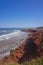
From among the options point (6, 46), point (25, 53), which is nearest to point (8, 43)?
point (6, 46)

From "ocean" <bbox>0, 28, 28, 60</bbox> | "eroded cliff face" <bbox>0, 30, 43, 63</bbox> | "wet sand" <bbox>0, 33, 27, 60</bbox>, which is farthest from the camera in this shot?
"ocean" <bbox>0, 28, 28, 60</bbox>

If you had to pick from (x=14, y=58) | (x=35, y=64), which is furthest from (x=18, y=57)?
(x=35, y=64)

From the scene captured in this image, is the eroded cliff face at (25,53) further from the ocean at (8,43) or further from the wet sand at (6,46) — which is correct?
the ocean at (8,43)

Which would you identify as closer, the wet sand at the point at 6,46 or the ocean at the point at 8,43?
the wet sand at the point at 6,46

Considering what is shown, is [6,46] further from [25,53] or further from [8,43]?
[25,53]

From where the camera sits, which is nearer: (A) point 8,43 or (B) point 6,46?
(B) point 6,46

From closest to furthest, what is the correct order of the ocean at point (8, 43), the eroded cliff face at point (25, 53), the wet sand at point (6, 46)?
1. the eroded cliff face at point (25, 53)
2. the wet sand at point (6, 46)
3. the ocean at point (8, 43)

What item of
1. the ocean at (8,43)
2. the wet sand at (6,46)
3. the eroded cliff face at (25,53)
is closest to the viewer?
the eroded cliff face at (25,53)

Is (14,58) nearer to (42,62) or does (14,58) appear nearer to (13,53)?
(13,53)

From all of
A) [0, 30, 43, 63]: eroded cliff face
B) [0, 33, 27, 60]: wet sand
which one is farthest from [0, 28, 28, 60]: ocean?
[0, 30, 43, 63]: eroded cliff face

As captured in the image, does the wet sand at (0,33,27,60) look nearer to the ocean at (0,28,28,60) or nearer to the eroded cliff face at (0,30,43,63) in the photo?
the ocean at (0,28,28,60)

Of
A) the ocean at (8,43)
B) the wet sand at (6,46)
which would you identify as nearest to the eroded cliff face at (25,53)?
the wet sand at (6,46)

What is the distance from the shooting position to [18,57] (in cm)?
1441

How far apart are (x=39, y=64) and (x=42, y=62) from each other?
18 centimetres
